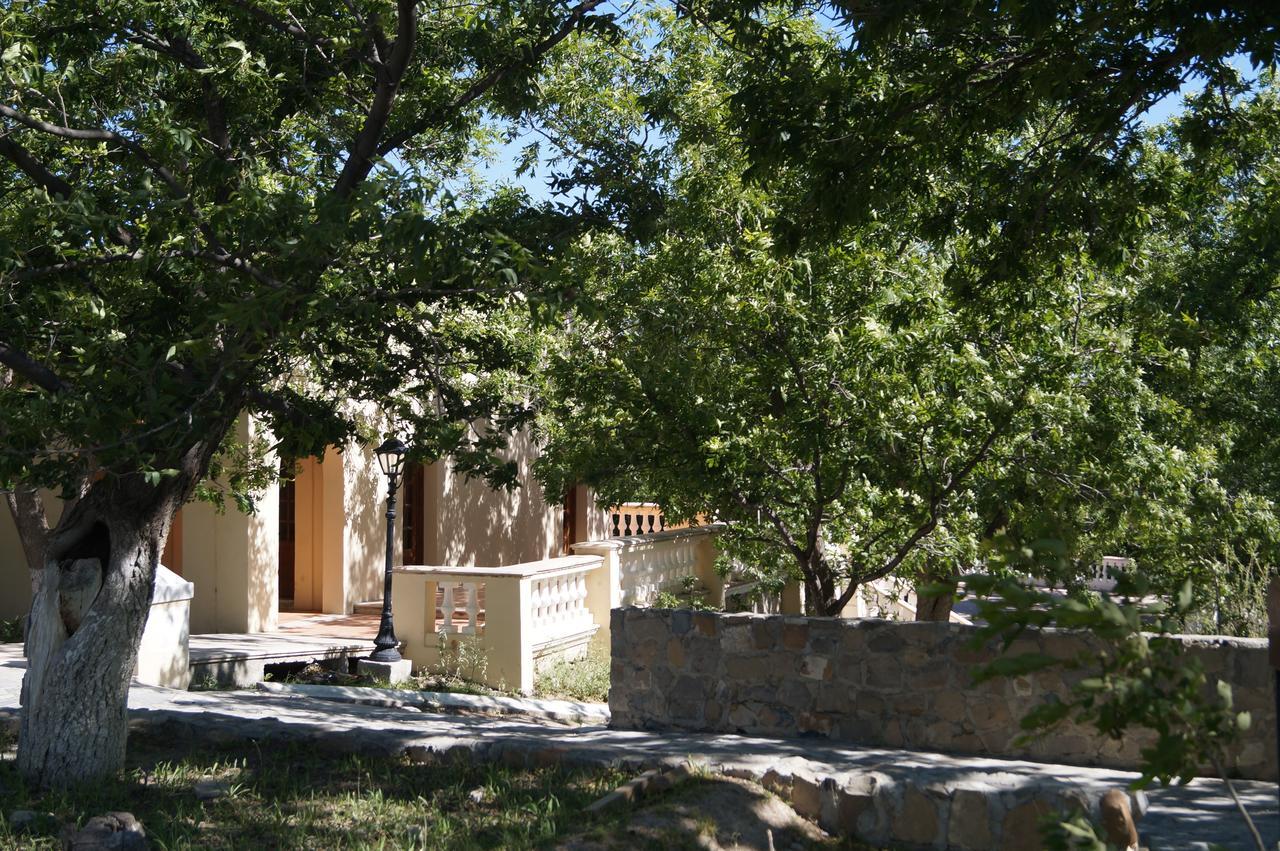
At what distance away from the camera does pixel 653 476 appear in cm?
1011

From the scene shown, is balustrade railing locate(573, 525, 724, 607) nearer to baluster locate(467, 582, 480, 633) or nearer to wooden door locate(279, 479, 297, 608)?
baluster locate(467, 582, 480, 633)

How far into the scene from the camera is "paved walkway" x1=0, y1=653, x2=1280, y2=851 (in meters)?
6.40

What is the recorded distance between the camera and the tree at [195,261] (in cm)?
583

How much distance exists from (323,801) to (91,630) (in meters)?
1.58

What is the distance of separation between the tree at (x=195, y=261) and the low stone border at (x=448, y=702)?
400 centimetres

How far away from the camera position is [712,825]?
5766 mm

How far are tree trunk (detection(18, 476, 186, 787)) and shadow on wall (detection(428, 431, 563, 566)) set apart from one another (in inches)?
476

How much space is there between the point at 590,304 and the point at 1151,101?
12.0 ft

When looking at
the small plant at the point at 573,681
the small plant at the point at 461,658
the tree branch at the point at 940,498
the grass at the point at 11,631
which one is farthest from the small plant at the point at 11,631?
the tree branch at the point at 940,498

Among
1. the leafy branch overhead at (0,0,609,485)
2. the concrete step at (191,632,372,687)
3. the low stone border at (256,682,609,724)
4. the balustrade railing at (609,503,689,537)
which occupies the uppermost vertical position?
the leafy branch overhead at (0,0,609,485)

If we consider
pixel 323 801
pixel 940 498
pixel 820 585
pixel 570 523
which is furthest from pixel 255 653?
pixel 570 523

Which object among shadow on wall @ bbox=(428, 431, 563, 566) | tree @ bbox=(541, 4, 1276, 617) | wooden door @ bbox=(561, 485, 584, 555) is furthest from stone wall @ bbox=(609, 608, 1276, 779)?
wooden door @ bbox=(561, 485, 584, 555)

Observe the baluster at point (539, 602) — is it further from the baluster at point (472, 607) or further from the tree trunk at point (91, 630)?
the tree trunk at point (91, 630)

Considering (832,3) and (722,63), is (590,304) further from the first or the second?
(722,63)
